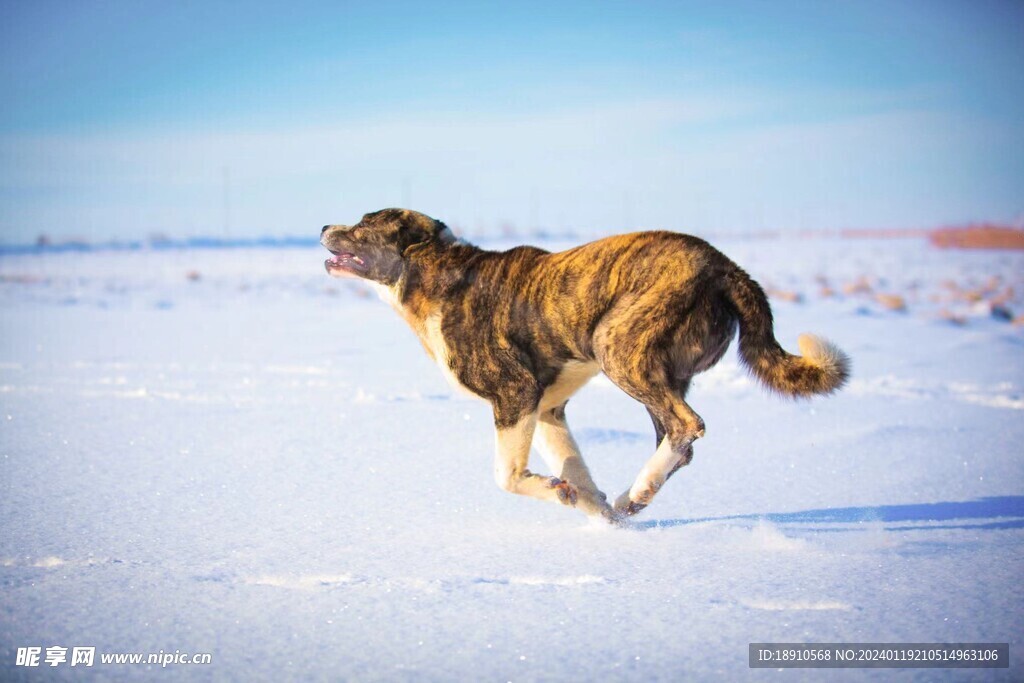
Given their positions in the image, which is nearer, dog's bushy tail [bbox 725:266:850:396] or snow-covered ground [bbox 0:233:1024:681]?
snow-covered ground [bbox 0:233:1024:681]

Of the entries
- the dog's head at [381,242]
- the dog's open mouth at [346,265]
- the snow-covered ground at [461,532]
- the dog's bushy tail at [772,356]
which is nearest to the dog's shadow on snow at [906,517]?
the snow-covered ground at [461,532]

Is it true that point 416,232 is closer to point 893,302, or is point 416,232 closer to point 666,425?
point 666,425

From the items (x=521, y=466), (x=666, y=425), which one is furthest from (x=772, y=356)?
(x=521, y=466)

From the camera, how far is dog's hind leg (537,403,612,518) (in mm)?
4809

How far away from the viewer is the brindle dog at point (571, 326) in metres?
4.27

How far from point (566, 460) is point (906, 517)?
1.98 meters

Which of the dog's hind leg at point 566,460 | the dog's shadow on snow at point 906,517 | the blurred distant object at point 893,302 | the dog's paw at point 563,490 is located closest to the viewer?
the dog's paw at point 563,490

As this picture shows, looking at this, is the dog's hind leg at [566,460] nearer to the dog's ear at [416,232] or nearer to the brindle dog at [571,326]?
the brindle dog at [571,326]

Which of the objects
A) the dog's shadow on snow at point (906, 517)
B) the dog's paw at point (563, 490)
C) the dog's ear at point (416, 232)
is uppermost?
the dog's ear at point (416, 232)

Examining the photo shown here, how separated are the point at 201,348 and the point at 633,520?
28.5 feet

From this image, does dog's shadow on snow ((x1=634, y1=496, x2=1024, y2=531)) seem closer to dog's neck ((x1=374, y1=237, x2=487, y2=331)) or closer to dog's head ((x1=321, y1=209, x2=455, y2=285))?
dog's neck ((x1=374, y1=237, x2=487, y2=331))

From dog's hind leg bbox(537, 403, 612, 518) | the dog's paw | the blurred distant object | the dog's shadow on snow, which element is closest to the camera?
the dog's paw

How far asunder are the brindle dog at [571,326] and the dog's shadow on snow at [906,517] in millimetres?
744

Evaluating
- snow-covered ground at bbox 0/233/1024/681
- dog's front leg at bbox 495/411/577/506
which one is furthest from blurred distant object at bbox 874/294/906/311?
dog's front leg at bbox 495/411/577/506
